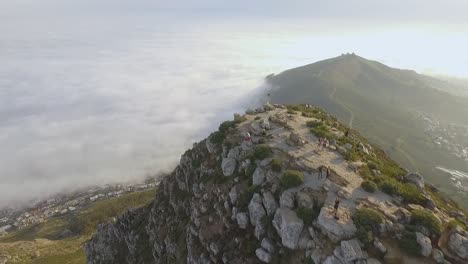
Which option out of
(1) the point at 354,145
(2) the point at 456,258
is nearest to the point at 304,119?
(1) the point at 354,145

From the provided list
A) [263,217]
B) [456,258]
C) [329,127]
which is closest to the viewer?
[456,258]

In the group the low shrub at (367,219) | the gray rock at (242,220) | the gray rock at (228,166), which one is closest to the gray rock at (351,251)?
the low shrub at (367,219)

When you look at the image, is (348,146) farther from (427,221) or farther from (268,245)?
(268,245)

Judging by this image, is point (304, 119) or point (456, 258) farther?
point (304, 119)

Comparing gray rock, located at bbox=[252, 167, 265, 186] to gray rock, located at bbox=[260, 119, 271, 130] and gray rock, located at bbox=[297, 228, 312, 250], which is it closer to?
gray rock, located at bbox=[297, 228, 312, 250]

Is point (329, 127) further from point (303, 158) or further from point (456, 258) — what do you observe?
point (456, 258)

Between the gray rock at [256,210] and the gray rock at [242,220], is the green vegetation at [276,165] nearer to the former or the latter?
the gray rock at [256,210]
